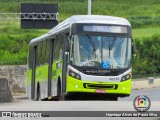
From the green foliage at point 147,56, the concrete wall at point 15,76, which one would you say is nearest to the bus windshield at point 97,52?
the concrete wall at point 15,76

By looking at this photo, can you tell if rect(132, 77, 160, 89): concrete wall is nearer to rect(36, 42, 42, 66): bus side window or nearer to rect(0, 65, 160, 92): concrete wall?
rect(0, 65, 160, 92): concrete wall

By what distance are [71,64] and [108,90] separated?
165cm

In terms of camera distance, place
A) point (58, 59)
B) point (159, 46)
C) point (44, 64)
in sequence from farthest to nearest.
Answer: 1. point (159, 46)
2. point (44, 64)
3. point (58, 59)

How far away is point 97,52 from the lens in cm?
2380

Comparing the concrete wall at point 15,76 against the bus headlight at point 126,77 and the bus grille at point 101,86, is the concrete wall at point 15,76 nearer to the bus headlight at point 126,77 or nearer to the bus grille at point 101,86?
the bus headlight at point 126,77

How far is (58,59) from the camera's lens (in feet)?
83.8

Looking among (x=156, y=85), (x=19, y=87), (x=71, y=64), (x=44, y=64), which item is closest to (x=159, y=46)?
(x=156, y=85)

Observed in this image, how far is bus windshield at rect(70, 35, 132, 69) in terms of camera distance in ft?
78.2

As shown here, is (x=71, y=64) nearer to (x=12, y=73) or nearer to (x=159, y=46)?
(x=12, y=73)

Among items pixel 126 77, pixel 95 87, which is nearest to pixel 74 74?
pixel 95 87

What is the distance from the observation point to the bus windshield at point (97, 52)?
2384cm

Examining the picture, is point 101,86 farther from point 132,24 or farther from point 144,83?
point 132,24

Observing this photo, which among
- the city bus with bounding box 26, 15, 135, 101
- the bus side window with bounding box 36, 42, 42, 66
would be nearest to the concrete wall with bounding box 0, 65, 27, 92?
the bus side window with bounding box 36, 42, 42, 66

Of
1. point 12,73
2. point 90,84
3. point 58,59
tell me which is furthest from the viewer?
point 12,73
